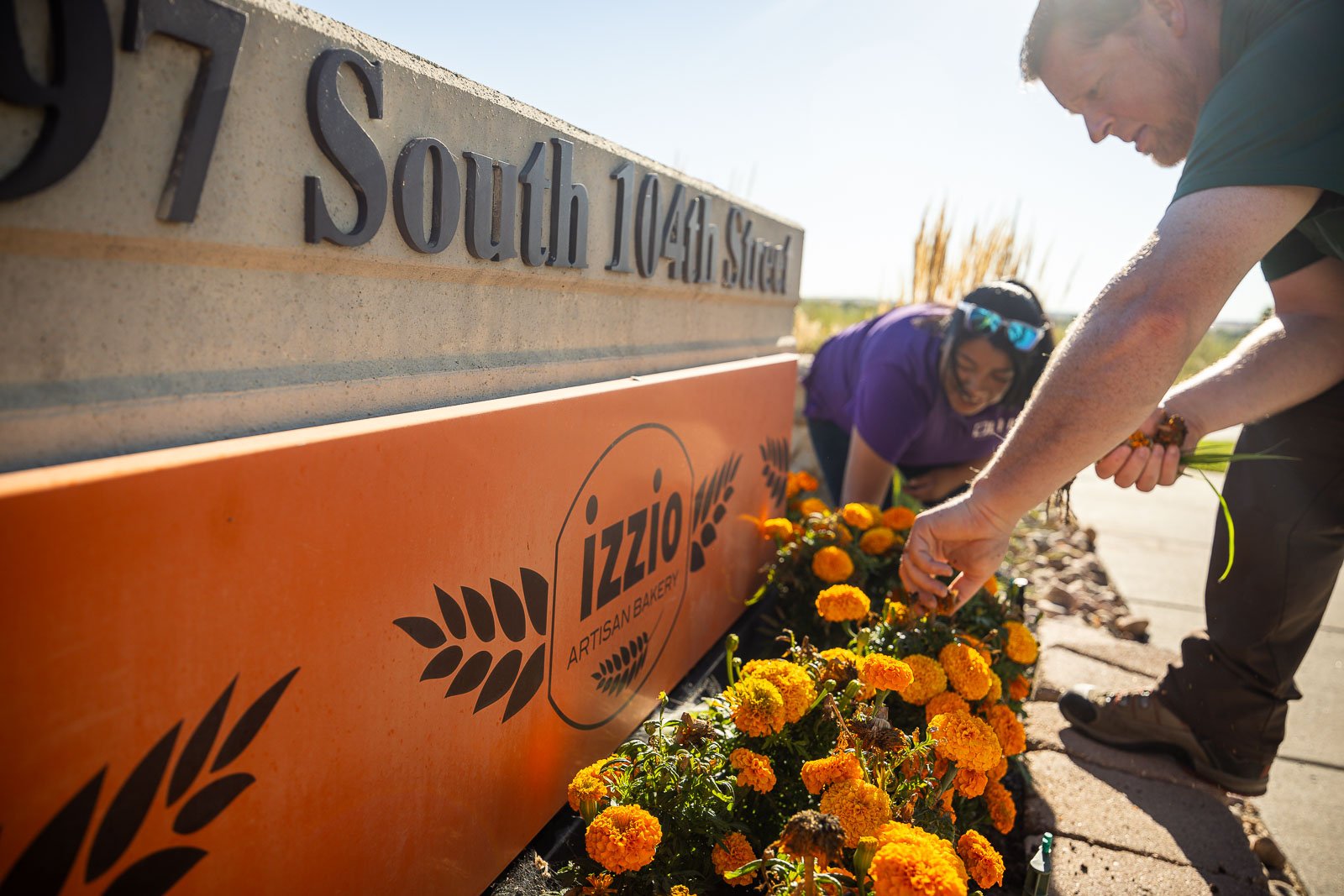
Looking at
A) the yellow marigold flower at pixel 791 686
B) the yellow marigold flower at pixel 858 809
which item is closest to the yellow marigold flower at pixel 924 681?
the yellow marigold flower at pixel 791 686

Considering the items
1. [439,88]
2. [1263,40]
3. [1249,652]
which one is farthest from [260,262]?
[1249,652]

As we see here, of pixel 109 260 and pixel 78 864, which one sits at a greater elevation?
pixel 109 260

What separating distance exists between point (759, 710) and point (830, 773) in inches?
6.3

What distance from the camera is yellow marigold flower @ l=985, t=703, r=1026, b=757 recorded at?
1624mm

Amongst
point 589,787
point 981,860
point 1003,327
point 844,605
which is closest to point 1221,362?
point 1003,327

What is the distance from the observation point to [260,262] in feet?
3.05

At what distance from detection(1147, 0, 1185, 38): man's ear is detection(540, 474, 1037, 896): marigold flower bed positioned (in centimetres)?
139

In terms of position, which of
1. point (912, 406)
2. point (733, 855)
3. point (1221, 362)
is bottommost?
point (733, 855)

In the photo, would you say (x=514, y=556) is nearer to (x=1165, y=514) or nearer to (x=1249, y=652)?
(x=1249, y=652)

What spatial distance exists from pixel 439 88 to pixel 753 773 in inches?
48.2

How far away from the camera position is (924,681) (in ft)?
5.10

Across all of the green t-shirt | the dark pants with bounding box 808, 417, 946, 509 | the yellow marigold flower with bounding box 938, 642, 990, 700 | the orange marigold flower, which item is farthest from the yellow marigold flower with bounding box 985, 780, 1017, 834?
the dark pants with bounding box 808, 417, 946, 509

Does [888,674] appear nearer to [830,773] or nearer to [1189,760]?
[830,773]

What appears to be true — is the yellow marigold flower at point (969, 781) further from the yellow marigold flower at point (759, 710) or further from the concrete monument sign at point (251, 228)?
the concrete monument sign at point (251, 228)
